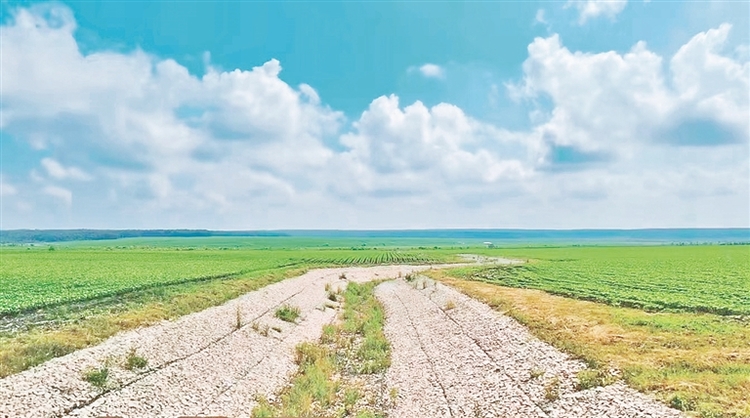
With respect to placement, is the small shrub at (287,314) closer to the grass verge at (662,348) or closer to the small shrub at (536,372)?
the grass verge at (662,348)

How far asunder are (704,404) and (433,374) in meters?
12.9

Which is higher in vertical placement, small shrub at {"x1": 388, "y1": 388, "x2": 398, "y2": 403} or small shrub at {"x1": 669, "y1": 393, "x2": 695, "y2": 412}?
small shrub at {"x1": 669, "y1": 393, "x2": 695, "y2": 412}

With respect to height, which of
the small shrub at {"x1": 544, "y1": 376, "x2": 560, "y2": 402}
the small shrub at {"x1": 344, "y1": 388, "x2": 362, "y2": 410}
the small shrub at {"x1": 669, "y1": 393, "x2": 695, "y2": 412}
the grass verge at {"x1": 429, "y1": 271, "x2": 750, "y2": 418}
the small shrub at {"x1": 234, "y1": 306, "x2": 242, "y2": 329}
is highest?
the grass verge at {"x1": 429, "y1": 271, "x2": 750, "y2": 418}

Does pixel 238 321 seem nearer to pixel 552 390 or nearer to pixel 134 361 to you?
pixel 134 361

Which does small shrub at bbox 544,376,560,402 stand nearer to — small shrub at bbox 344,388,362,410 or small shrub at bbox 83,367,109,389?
small shrub at bbox 344,388,362,410

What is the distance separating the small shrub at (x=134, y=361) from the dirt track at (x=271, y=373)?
1.15 ft

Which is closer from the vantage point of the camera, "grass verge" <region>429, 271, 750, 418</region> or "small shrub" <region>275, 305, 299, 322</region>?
"grass verge" <region>429, 271, 750, 418</region>

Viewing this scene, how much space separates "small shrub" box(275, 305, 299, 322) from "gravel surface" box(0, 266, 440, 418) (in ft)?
2.77

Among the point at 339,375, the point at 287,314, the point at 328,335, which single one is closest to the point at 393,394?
the point at 339,375

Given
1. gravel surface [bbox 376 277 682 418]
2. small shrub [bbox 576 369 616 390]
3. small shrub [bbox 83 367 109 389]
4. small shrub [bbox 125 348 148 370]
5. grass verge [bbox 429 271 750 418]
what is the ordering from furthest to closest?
small shrub [bbox 125 348 148 370] < small shrub [bbox 83 367 109 389] < small shrub [bbox 576 369 616 390] < gravel surface [bbox 376 277 682 418] < grass verge [bbox 429 271 750 418]

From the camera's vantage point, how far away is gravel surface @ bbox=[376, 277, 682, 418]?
19594 millimetres

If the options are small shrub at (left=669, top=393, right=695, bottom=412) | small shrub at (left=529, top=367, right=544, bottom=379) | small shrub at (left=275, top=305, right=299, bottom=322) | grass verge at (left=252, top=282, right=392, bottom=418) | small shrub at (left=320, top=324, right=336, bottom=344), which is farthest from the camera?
small shrub at (left=275, top=305, right=299, bottom=322)

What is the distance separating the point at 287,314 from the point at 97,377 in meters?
20.1

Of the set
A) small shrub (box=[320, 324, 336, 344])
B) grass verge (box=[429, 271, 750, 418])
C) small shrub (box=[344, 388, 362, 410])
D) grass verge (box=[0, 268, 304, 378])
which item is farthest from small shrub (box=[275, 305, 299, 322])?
small shrub (box=[344, 388, 362, 410])
